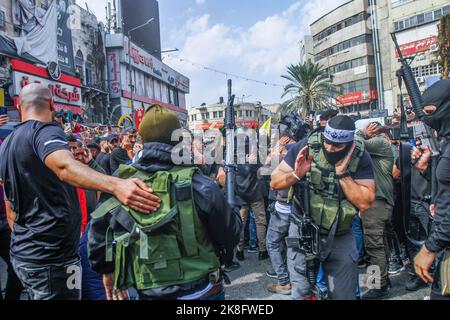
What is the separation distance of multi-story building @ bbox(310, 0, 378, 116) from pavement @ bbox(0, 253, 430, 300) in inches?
1633

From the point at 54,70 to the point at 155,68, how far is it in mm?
20728

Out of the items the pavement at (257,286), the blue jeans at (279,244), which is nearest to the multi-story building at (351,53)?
the pavement at (257,286)

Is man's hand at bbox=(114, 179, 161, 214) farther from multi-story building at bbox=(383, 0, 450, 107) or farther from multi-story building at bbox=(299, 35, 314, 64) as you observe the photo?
multi-story building at bbox=(299, 35, 314, 64)

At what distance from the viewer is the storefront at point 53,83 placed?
17.1m

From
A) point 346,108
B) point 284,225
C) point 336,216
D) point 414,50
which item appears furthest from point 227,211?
point 346,108

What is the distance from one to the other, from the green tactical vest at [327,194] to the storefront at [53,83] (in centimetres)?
1483

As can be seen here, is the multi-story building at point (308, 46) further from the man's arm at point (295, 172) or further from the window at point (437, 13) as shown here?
the man's arm at point (295, 172)

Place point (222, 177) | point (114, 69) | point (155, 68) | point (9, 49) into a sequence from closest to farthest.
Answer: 1. point (222, 177)
2. point (9, 49)
3. point (114, 69)
4. point (155, 68)

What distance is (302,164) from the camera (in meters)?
2.74

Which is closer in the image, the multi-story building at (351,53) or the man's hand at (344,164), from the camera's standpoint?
the man's hand at (344,164)

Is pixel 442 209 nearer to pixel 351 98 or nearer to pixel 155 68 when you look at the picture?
pixel 155 68

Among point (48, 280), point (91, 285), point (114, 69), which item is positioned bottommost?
point (91, 285)

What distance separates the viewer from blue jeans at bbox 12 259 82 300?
2244mm

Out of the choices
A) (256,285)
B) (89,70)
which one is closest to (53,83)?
(89,70)
